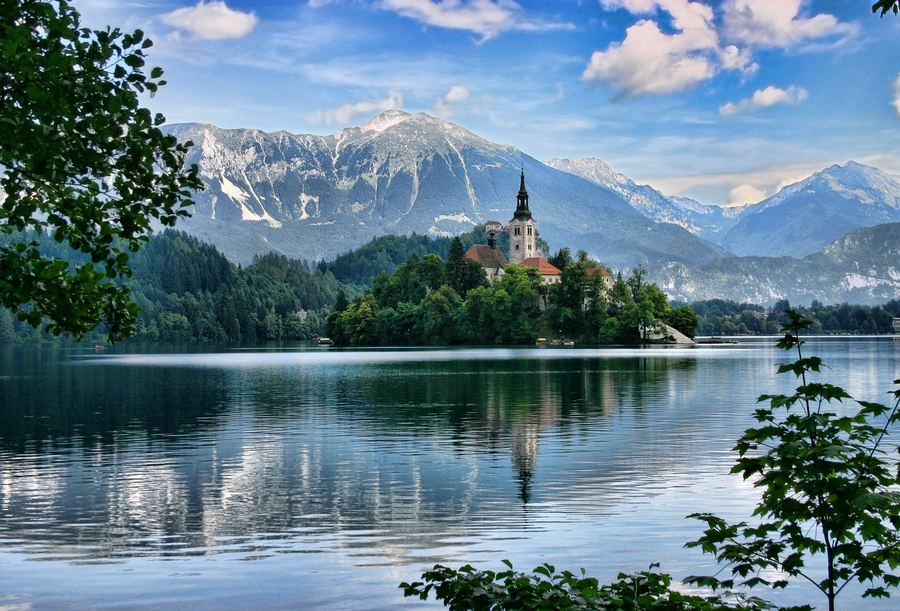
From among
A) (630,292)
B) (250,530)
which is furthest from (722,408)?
(630,292)

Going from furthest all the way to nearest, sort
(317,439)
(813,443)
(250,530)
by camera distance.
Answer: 1. (317,439)
2. (250,530)
3. (813,443)

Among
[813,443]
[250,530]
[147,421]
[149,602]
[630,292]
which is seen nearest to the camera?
[813,443]

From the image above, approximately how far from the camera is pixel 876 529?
10117mm

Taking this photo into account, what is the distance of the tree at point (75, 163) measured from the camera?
38.1ft

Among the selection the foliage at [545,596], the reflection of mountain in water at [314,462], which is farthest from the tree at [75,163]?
the reflection of mountain in water at [314,462]

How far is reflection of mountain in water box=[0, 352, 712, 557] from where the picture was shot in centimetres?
2248

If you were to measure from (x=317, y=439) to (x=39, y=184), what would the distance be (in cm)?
2959

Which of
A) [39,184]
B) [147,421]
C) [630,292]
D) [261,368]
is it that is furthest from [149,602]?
[630,292]

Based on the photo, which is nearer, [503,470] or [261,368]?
[503,470]

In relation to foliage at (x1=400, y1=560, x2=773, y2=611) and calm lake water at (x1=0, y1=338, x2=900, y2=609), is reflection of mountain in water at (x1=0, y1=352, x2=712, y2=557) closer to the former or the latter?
calm lake water at (x1=0, y1=338, x2=900, y2=609)

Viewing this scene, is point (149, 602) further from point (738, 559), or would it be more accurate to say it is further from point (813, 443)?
point (813, 443)

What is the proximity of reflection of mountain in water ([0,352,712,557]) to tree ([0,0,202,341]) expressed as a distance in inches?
373

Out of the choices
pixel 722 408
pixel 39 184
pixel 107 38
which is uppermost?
pixel 107 38

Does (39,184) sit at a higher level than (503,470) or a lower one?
higher
